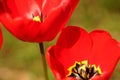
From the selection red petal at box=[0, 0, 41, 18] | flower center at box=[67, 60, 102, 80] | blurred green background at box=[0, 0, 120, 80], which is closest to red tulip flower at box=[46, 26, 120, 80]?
flower center at box=[67, 60, 102, 80]

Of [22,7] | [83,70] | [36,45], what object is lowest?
[36,45]

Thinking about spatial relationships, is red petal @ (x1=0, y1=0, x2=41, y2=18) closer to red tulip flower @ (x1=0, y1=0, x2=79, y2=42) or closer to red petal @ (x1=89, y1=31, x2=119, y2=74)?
red tulip flower @ (x1=0, y1=0, x2=79, y2=42)

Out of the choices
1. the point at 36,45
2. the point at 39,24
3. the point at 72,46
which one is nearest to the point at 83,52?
the point at 72,46

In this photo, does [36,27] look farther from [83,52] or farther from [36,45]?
[36,45]

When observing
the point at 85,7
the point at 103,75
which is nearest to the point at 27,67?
the point at 85,7

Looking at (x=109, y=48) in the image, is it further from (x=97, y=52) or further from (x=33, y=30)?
(x=33, y=30)

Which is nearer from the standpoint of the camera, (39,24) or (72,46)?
(39,24)
